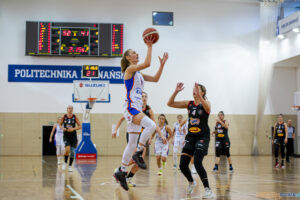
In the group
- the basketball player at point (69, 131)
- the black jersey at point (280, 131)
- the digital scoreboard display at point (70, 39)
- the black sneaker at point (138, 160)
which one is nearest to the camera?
the black sneaker at point (138, 160)

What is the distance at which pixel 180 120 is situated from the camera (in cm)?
1317

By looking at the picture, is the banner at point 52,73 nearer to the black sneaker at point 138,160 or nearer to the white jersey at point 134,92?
the white jersey at point 134,92

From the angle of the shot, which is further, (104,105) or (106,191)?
(104,105)

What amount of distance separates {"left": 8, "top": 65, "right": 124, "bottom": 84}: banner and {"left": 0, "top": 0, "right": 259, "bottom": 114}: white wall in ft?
0.86

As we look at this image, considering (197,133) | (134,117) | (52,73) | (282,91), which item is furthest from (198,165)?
(282,91)

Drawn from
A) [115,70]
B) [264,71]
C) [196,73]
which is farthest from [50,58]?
[264,71]

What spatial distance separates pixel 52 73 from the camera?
21266mm

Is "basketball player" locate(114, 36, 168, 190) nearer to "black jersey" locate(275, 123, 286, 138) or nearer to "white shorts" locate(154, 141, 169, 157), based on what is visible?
"white shorts" locate(154, 141, 169, 157)

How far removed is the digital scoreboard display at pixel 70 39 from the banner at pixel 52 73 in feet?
3.15

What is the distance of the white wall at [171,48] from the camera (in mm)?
21094

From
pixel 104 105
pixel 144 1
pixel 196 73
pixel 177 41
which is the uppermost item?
pixel 144 1

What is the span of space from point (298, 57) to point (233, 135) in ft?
17.8

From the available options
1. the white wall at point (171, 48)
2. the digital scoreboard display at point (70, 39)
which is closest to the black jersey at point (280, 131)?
the white wall at point (171, 48)

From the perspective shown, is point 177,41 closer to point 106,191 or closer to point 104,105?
point 104,105
